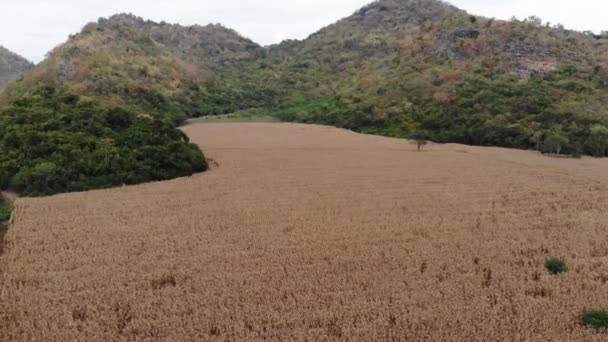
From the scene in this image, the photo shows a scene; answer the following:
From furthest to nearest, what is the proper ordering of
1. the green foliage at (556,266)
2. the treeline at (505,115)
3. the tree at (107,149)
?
the treeline at (505,115) → the tree at (107,149) → the green foliage at (556,266)

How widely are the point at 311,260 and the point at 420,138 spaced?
131 feet

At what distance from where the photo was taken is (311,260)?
67.5 feet

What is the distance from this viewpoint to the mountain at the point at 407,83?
58594mm

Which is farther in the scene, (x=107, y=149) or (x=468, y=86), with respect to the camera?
(x=468, y=86)

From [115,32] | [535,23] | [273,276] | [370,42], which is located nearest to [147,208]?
[273,276]

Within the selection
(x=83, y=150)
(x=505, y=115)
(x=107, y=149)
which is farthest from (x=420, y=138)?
(x=83, y=150)

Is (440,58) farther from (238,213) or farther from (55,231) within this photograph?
(55,231)

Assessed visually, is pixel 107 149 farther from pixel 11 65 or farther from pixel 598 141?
pixel 11 65

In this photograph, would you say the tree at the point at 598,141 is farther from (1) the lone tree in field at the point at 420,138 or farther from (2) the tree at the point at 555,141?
(1) the lone tree in field at the point at 420,138

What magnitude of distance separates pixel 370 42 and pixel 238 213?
119 m

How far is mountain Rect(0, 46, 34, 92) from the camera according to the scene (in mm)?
133025

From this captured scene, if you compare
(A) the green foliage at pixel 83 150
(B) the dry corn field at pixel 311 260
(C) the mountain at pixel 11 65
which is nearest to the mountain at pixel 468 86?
(B) the dry corn field at pixel 311 260

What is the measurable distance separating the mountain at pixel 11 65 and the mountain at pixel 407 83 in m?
43.5

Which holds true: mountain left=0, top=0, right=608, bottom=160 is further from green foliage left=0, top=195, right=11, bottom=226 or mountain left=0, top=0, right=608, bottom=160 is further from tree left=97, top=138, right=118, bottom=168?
green foliage left=0, top=195, right=11, bottom=226
